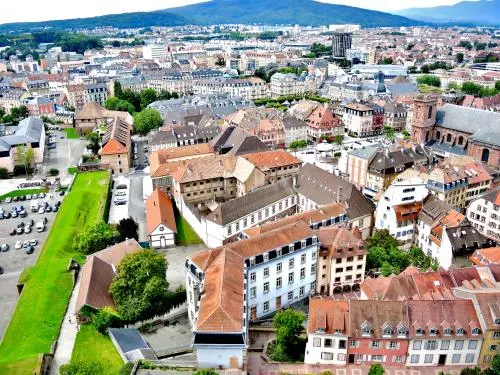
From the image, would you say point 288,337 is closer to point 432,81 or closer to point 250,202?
point 250,202

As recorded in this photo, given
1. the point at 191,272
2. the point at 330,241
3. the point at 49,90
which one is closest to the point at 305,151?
the point at 330,241

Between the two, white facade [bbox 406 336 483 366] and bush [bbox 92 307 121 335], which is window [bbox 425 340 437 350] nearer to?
white facade [bbox 406 336 483 366]

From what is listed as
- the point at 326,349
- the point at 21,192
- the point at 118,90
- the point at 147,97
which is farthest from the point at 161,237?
the point at 118,90

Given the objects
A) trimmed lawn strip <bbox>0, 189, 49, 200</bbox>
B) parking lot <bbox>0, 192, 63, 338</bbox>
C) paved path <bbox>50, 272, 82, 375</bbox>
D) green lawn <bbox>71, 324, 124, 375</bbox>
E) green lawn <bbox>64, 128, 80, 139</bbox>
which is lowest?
Result: parking lot <bbox>0, 192, 63, 338</bbox>

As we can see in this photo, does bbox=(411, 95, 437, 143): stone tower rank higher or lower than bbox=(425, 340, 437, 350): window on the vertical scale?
higher

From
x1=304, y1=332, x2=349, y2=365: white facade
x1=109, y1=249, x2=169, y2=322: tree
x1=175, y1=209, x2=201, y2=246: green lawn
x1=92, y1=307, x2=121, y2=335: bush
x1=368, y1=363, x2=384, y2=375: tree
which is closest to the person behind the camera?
x1=368, y1=363, x2=384, y2=375: tree

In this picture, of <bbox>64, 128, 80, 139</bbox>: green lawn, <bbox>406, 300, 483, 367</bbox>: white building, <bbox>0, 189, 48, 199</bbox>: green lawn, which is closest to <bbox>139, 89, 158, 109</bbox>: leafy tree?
<bbox>64, 128, 80, 139</bbox>: green lawn
